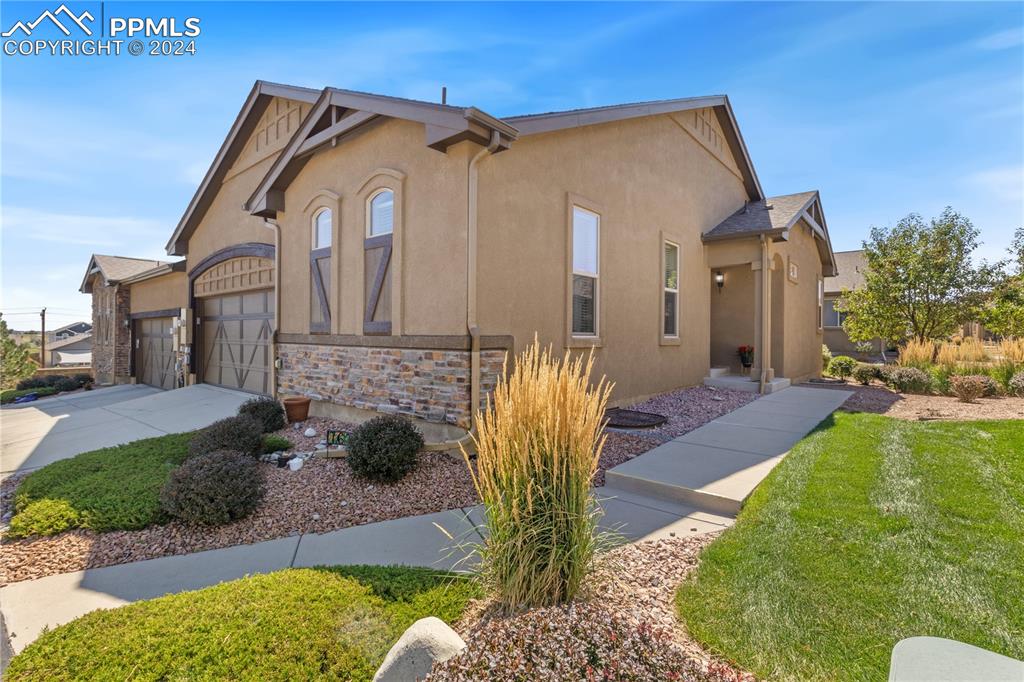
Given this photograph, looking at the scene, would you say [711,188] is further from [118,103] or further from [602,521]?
[118,103]

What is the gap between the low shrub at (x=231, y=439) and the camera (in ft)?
19.2

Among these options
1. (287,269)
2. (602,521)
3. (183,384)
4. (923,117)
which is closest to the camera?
(602,521)

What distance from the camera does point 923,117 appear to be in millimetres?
7863

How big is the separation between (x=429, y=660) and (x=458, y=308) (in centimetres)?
435

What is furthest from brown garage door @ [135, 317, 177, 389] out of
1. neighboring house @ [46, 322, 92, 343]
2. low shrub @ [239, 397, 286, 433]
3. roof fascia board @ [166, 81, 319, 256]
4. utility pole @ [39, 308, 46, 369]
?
neighboring house @ [46, 322, 92, 343]

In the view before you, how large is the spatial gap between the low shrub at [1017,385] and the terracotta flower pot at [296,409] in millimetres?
13234

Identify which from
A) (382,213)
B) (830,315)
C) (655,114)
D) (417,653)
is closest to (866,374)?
(655,114)

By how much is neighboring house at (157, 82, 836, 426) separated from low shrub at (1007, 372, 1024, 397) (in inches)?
145

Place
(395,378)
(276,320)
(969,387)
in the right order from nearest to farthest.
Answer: (395,378) → (969,387) → (276,320)

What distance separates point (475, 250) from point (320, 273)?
150 inches

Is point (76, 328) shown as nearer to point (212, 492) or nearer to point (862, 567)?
point (212, 492)

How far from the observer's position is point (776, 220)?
10.3 metres

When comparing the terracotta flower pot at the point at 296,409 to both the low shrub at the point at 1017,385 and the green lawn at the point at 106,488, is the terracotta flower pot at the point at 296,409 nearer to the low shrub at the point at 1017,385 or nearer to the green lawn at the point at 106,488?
the green lawn at the point at 106,488

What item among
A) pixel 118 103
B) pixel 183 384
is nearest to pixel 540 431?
pixel 118 103
